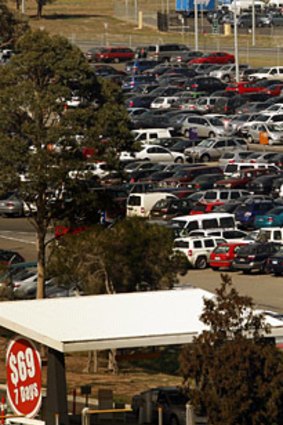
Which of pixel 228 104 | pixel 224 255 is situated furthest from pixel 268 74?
pixel 224 255

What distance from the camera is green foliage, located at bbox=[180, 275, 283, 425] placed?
2356cm

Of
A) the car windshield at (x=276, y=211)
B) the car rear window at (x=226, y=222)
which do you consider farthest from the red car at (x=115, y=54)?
the car rear window at (x=226, y=222)

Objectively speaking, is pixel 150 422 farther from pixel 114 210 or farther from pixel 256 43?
pixel 256 43

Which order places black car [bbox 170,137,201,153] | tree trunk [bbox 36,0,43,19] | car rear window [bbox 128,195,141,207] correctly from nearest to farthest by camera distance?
car rear window [bbox 128,195,141,207] → black car [bbox 170,137,201,153] → tree trunk [bbox 36,0,43,19]

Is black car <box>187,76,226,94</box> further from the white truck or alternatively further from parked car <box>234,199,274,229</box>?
parked car <box>234,199,274,229</box>

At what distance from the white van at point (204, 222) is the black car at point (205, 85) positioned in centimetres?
3847

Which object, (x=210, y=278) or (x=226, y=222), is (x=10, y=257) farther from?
(x=226, y=222)

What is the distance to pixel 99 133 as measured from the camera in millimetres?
40469

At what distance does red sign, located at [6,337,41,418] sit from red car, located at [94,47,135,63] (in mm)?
92336

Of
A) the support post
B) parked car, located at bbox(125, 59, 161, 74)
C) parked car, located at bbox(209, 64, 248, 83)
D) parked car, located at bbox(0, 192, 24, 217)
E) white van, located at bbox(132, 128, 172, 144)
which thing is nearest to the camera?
the support post

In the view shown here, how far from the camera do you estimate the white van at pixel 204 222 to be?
58.4 m

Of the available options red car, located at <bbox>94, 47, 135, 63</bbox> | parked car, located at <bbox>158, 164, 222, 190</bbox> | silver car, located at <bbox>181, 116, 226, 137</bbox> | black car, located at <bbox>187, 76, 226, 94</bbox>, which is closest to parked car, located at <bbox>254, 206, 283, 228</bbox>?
parked car, located at <bbox>158, 164, 222, 190</bbox>

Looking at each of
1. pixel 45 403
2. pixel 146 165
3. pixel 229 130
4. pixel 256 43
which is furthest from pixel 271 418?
pixel 256 43

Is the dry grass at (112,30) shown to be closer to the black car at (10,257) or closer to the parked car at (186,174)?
the parked car at (186,174)
